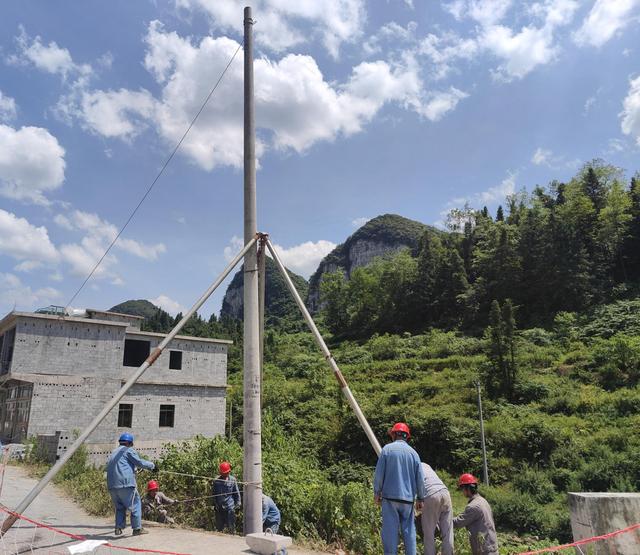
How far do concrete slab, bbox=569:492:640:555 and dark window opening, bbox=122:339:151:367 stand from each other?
23.3 metres

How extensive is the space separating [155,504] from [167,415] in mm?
17843

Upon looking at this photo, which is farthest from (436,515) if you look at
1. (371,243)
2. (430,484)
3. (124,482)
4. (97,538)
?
(371,243)

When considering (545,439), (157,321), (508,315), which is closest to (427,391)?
(508,315)

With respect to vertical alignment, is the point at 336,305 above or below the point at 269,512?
above

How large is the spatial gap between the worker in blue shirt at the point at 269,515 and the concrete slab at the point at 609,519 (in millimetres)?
3981

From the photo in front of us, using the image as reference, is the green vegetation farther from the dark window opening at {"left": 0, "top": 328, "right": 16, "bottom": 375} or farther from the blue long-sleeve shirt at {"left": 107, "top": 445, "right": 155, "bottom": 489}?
the dark window opening at {"left": 0, "top": 328, "right": 16, "bottom": 375}

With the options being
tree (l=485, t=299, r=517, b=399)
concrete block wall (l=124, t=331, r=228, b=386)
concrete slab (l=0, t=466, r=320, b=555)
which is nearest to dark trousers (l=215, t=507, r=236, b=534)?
concrete slab (l=0, t=466, r=320, b=555)

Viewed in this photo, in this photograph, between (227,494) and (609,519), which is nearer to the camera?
(609,519)

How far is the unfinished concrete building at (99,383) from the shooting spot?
20.9m

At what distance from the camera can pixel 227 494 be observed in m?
7.63

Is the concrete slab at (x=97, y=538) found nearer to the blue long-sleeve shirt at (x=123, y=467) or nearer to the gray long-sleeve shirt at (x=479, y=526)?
the blue long-sleeve shirt at (x=123, y=467)

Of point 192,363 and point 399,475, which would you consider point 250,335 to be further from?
point 192,363

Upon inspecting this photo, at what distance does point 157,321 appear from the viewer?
71.1 m

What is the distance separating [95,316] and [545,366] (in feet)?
98.0
